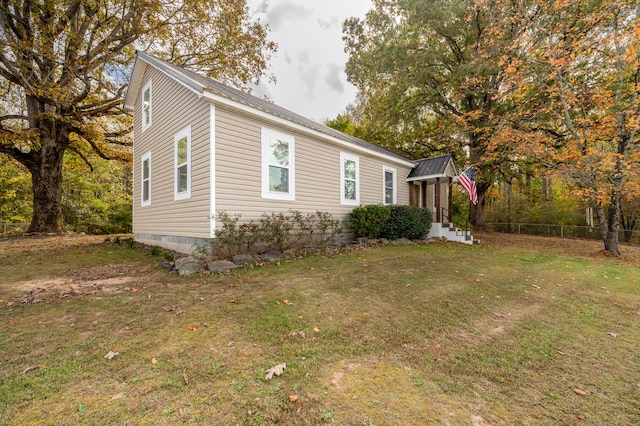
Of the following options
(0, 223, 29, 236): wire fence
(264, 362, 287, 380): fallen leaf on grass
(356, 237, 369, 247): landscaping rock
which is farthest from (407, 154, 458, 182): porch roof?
(0, 223, 29, 236): wire fence

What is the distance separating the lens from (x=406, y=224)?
1096cm

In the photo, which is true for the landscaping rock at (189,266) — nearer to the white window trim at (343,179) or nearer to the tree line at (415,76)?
the white window trim at (343,179)

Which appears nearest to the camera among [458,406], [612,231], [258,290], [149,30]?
[458,406]

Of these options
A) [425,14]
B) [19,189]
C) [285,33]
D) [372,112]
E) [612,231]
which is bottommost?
[612,231]

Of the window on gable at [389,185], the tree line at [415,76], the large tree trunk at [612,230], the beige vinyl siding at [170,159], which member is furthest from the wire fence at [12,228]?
the large tree trunk at [612,230]

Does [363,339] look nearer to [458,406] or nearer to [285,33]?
[458,406]

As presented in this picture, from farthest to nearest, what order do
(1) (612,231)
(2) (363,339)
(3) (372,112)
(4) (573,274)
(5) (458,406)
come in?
(3) (372,112) → (1) (612,231) → (4) (573,274) → (2) (363,339) → (5) (458,406)

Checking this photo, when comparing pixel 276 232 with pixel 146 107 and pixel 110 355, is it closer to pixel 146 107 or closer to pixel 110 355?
pixel 110 355

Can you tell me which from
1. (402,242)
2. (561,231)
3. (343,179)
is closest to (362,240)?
(402,242)

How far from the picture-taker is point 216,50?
14211 millimetres

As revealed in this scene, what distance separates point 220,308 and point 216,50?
48.2 ft

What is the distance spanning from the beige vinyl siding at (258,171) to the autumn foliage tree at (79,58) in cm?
768

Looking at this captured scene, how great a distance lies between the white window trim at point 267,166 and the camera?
7.57 meters


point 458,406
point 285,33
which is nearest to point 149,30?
point 285,33
